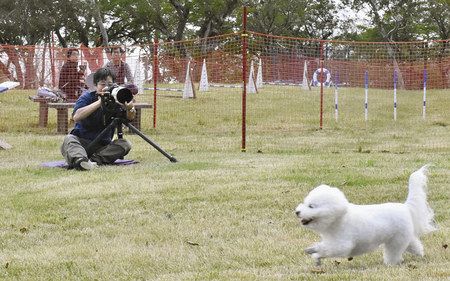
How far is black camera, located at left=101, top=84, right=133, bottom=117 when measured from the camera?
29.4ft

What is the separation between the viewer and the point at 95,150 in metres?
9.39

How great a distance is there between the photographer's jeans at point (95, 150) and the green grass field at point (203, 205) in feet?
0.83

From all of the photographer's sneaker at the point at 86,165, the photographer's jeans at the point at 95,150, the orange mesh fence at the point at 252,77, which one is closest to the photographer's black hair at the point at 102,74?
the photographer's jeans at the point at 95,150

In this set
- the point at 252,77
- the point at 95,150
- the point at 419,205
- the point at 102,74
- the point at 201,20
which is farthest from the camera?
the point at 201,20

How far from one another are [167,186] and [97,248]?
2.26m

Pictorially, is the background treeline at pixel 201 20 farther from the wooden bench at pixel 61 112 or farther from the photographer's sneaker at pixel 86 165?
the photographer's sneaker at pixel 86 165

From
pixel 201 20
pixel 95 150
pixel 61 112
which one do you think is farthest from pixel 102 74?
pixel 201 20

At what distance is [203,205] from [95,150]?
9.79 feet

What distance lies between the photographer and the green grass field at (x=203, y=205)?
4789 millimetres

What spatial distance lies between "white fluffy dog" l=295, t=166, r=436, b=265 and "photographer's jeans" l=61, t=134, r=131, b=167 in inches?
197

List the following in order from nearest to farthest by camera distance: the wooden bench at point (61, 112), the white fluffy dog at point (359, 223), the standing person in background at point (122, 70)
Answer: the white fluffy dog at point (359, 223) → the wooden bench at point (61, 112) → the standing person in background at point (122, 70)

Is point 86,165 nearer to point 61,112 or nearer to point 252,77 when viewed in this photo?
point 61,112

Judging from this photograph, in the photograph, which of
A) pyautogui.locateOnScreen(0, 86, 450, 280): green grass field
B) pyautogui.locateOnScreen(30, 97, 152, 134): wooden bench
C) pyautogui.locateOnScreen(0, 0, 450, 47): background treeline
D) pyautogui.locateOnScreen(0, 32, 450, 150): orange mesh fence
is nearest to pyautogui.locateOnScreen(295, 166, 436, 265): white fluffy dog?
pyautogui.locateOnScreen(0, 86, 450, 280): green grass field

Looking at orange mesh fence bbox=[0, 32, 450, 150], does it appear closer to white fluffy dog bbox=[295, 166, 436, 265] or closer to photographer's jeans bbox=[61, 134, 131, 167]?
photographer's jeans bbox=[61, 134, 131, 167]
